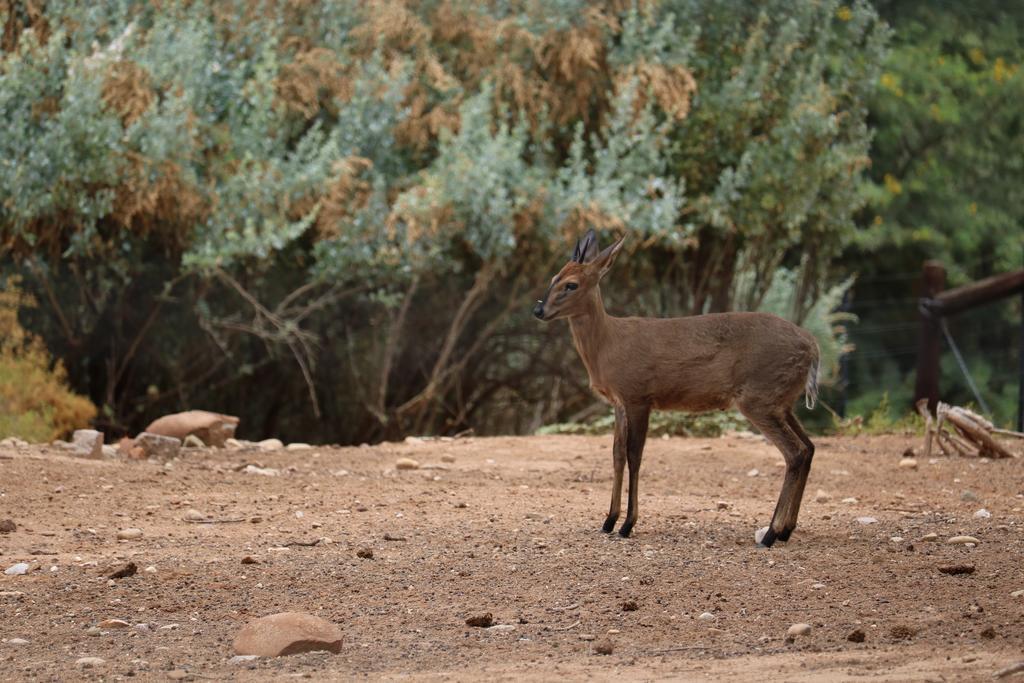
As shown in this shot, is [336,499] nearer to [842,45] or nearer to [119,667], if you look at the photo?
[119,667]

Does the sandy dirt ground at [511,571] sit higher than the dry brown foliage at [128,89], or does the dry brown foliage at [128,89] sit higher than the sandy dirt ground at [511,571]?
the dry brown foliage at [128,89]

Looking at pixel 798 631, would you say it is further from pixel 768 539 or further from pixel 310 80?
pixel 310 80

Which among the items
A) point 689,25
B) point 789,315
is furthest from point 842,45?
point 789,315

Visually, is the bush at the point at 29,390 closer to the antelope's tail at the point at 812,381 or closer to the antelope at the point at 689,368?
the antelope at the point at 689,368

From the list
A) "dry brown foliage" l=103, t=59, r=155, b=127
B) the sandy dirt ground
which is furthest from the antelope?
"dry brown foliage" l=103, t=59, r=155, b=127

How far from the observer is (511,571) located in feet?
23.7

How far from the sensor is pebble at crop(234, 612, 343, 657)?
5.95 meters

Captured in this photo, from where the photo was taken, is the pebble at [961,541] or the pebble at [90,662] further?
the pebble at [961,541]

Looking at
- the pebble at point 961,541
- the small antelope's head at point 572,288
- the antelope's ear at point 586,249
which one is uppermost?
the antelope's ear at point 586,249

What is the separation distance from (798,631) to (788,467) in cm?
187

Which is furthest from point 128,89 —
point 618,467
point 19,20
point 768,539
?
point 768,539

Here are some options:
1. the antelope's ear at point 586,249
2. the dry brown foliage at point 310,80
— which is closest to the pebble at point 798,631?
the antelope's ear at point 586,249

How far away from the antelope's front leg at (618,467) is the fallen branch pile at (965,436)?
12.2 ft

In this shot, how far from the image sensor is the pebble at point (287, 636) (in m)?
5.95
